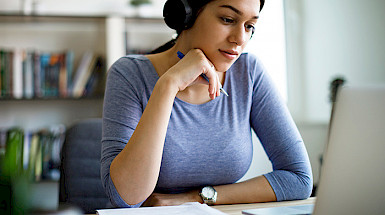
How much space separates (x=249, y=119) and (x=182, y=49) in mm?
298

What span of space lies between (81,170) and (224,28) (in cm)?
64

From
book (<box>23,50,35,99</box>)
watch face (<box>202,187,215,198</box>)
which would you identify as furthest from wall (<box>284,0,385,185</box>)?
book (<box>23,50,35,99</box>)

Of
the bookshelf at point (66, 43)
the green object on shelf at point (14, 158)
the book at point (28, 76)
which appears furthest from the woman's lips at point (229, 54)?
the book at point (28, 76)

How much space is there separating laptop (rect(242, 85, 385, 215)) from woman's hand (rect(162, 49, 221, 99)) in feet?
1.87

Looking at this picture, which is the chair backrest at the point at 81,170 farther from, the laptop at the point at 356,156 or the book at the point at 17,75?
the book at the point at 17,75

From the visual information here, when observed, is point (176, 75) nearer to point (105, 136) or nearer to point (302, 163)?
point (105, 136)

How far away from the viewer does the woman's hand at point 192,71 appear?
1.09m

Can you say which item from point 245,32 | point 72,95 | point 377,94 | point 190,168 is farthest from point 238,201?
point 72,95

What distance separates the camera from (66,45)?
2.85 m

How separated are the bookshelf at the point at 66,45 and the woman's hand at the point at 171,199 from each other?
174 centimetres

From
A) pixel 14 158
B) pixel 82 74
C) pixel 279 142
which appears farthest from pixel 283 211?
pixel 82 74

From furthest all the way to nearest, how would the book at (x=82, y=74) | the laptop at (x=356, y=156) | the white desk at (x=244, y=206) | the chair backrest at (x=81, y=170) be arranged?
the book at (x=82, y=74), the chair backrest at (x=81, y=170), the white desk at (x=244, y=206), the laptop at (x=356, y=156)

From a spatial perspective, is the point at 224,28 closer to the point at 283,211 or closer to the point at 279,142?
the point at 279,142

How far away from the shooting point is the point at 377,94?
0.55m
